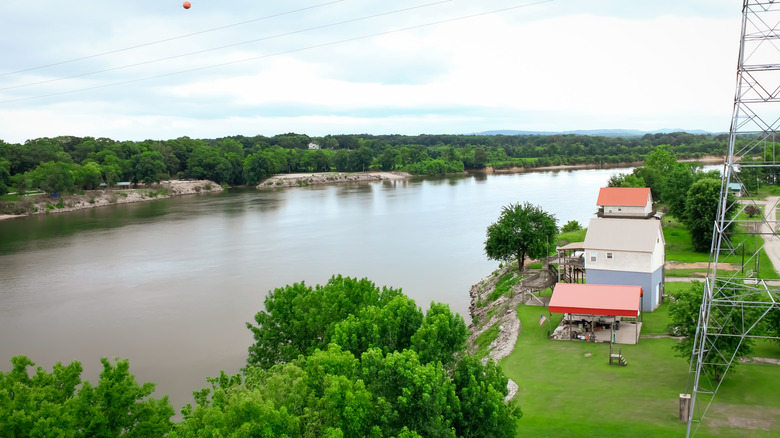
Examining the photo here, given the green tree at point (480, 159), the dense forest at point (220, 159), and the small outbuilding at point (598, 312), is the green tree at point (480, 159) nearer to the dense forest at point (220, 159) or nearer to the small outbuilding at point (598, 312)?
the dense forest at point (220, 159)

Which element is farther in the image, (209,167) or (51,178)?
(209,167)

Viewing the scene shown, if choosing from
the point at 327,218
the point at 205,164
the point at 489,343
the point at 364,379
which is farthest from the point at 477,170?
the point at 364,379

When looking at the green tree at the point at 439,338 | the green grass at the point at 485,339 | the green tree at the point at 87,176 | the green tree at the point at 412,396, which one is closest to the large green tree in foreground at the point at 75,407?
the green tree at the point at 412,396

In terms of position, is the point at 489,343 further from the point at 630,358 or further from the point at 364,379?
the point at 364,379

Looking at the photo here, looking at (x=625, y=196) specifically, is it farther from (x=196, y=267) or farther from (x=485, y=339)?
(x=196, y=267)

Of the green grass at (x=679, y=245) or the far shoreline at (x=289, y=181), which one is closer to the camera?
the green grass at (x=679, y=245)

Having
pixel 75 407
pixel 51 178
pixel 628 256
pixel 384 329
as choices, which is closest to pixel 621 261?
pixel 628 256
